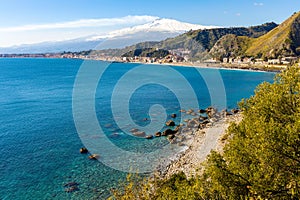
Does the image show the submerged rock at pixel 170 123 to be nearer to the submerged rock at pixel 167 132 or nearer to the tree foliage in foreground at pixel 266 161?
the submerged rock at pixel 167 132

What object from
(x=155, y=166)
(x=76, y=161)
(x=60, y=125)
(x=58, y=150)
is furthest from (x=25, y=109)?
(x=155, y=166)

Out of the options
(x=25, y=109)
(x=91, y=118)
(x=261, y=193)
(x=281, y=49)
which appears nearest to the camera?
(x=261, y=193)

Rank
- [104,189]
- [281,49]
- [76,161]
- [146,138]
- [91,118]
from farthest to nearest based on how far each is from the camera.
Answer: [281,49], [91,118], [146,138], [76,161], [104,189]

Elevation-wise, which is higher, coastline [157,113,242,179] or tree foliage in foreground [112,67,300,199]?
tree foliage in foreground [112,67,300,199]

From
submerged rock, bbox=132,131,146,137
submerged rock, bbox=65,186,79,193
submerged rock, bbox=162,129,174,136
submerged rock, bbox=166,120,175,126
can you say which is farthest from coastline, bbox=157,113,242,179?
submerged rock, bbox=65,186,79,193

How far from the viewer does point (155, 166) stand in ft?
118

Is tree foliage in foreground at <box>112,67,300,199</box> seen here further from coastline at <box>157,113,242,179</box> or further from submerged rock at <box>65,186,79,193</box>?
submerged rock at <box>65,186,79,193</box>

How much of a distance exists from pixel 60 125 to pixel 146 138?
20.3 m

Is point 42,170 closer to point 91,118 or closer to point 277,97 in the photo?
point 91,118

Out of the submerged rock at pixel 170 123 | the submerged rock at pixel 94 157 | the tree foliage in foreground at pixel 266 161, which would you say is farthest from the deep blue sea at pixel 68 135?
the tree foliage in foreground at pixel 266 161

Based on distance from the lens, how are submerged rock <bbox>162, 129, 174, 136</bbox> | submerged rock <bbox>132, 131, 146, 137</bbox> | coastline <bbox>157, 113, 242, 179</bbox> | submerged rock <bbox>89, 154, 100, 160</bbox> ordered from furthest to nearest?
1. submerged rock <bbox>162, 129, 174, 136</bbox>
2. submerged rock <bbox>132, 131, 146, 137</bbox>
3. submerged rock <bbox>89, 154, 100, 160</bbox>
4. coastline <bbox>157, 113, 242, 179</bbox>

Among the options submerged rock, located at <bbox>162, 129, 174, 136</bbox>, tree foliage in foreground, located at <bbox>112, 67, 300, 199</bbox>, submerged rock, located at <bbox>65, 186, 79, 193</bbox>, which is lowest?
submerged rock, located at <bbox>65, 186, 79, 193</bbox>

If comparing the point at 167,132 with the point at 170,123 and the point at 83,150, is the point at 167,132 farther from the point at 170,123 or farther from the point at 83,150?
the point at 83,150

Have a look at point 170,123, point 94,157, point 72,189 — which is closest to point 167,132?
point 170,123
